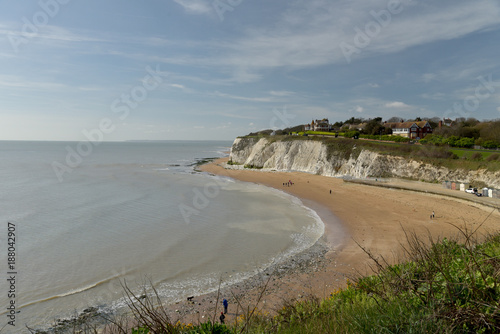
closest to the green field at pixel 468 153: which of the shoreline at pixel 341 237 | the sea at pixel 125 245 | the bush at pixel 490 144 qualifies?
the bush at pixel 490 144

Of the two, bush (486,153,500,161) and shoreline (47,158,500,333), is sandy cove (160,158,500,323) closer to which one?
shoreline (47,158,500,333)

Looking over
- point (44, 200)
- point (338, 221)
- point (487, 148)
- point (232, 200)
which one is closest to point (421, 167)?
point (487, 148)

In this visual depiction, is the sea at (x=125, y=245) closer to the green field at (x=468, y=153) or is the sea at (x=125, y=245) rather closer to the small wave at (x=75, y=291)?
the small wave at (x=75, y=291)

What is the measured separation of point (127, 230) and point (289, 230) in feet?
39.1

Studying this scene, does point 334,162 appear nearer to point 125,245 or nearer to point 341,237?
point 341,237

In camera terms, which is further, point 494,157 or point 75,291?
point 494,157

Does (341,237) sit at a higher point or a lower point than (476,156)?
lower

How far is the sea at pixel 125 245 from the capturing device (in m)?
11.7

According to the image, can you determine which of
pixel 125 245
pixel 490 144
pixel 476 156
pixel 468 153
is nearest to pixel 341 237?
pixel 125 245

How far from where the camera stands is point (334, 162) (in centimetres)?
4925

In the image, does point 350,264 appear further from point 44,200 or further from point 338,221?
point 44,200

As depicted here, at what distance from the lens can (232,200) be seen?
3041cm

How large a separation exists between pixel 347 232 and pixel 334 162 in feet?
102

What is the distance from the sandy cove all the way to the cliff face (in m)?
3.35
